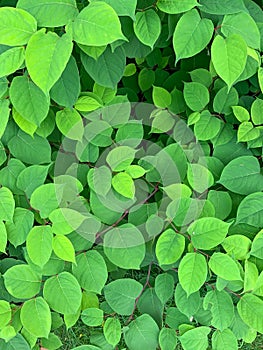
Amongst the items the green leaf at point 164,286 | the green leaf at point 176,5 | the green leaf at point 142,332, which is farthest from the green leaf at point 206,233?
the green leaf at point 176,5

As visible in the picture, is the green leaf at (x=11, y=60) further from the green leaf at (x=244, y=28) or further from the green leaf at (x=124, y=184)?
the green leaf at (x=244, y=28)

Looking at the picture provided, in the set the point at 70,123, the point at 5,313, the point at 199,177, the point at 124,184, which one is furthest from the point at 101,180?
the point at 5,313

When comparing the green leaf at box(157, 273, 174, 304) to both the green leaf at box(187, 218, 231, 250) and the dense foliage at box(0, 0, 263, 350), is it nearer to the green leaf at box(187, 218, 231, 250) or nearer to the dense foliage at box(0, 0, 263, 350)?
the dense foliage at box(0, 0, 263, 350)

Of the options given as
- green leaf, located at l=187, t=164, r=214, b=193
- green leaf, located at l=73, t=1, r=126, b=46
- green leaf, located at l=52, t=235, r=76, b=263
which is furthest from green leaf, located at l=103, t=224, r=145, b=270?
green leaf, located at l=73, t=1, r=126, b=46

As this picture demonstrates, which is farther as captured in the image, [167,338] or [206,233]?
[167,338]

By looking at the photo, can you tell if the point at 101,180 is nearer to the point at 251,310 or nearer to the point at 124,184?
the point at 124,184

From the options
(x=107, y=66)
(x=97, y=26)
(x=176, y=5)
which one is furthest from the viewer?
(x=107, y=66)
